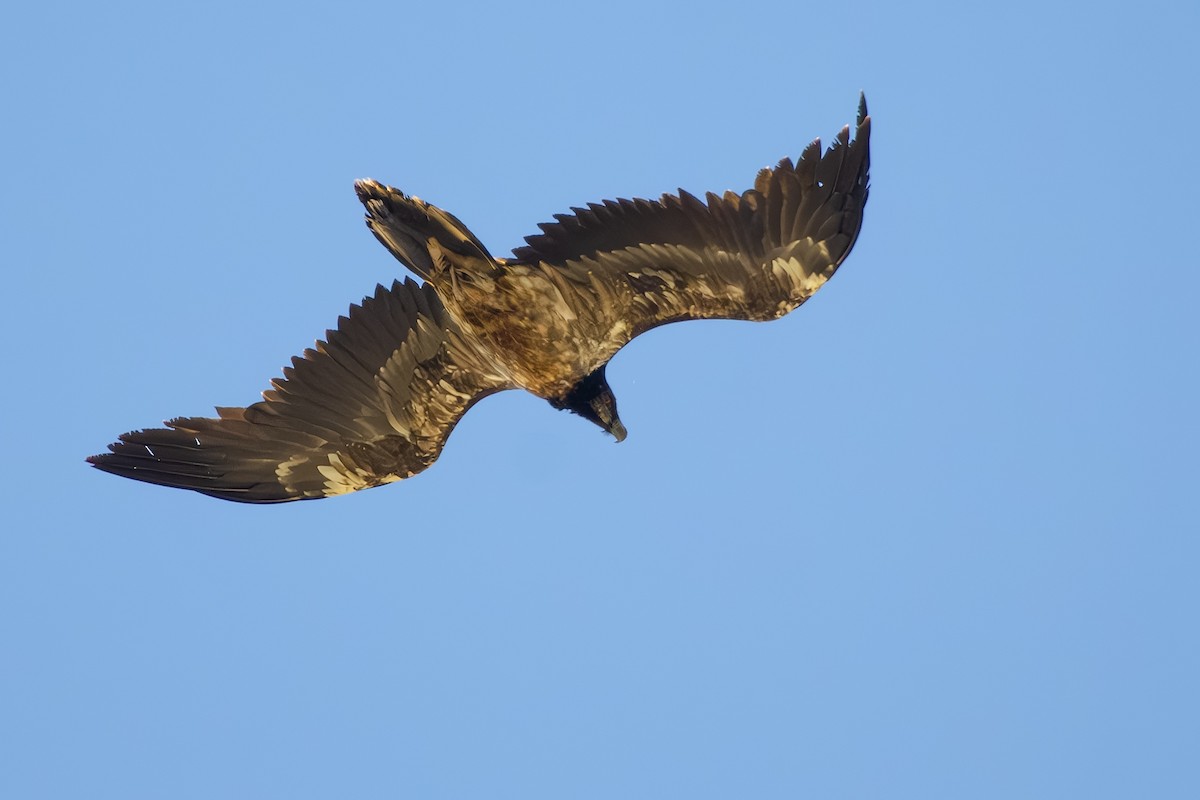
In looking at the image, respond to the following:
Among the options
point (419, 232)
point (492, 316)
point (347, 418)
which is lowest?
point (347, 418)

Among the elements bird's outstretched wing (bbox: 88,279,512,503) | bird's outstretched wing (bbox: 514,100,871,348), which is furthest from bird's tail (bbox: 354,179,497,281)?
bird's outstretched wing (bbox: 88,279,512,503)

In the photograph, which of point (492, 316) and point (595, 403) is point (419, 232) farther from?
point (595, 403)

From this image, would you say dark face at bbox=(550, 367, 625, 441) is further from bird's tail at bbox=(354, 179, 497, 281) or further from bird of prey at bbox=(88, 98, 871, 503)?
bird's tail at bbox=(354, 179, 497, 281)

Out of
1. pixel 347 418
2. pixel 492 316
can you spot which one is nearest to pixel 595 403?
pixel 492 316

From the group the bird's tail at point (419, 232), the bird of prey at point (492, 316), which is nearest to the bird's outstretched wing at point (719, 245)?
the bird of prey at point (492, 316)

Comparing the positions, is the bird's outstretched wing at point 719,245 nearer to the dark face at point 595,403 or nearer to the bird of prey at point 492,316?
the bird of prey at point 492,316

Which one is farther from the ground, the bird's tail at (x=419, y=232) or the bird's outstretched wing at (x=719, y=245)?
the bird's tail at (x=419, y=232)

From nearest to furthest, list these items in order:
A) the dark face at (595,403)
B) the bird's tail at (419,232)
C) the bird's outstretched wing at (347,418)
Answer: the bird's tail at (419,232), the bird's outstretched wing at (347,418), the dark face at (595,403)

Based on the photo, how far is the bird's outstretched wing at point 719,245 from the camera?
998 centimetres

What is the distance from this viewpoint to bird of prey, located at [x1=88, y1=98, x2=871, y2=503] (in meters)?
10.2

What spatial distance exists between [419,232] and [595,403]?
1.99 m

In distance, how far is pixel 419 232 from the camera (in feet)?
35.9

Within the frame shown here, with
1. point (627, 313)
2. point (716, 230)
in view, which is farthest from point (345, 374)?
point (716, 230)

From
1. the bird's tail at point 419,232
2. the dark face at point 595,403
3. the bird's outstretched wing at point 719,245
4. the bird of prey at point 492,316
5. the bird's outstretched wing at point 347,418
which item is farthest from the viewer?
the dark face at point 595,403
